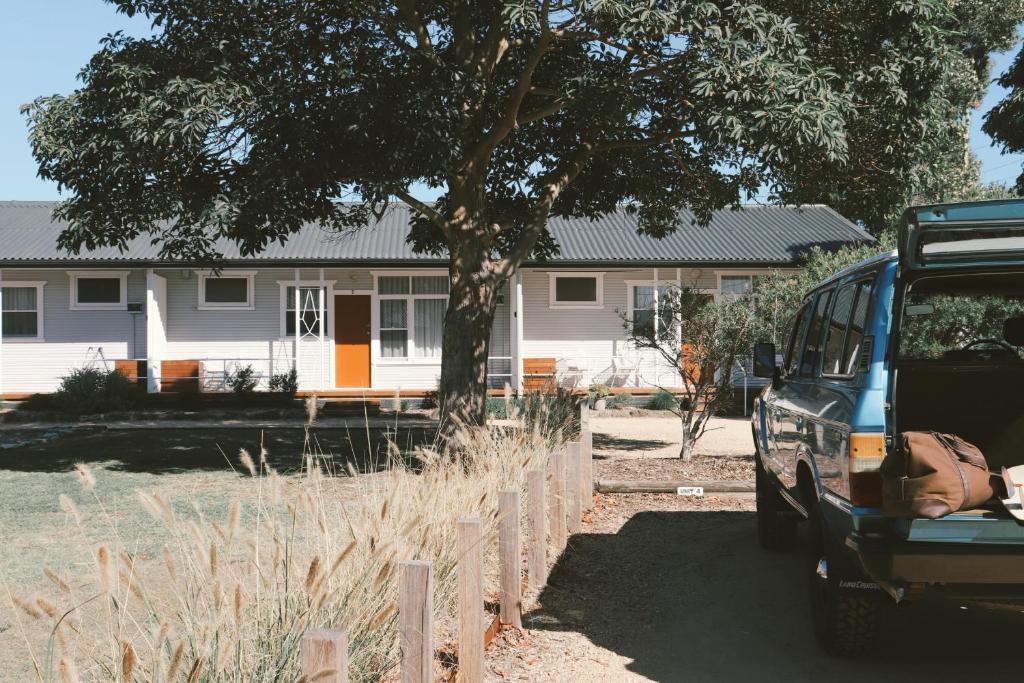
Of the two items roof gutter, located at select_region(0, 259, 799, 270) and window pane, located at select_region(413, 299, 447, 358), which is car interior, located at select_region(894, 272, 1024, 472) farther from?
window pane, located at select_region(413, 299, 447, 358)

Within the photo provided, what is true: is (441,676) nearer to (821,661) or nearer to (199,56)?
(821,661)

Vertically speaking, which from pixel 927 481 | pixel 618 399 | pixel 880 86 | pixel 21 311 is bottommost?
pixel 618 399

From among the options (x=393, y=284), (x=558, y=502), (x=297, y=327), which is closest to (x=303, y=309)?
(x=297, y=327)

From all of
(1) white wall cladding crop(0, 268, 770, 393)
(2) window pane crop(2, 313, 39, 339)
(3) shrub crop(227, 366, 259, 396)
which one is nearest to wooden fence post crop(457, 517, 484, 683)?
(3) shrub crop(227, 366, 259, 396)

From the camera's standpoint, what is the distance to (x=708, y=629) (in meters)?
5.92

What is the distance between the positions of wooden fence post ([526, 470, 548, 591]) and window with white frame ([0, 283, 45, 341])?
69.5ft

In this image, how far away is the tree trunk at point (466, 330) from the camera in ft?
39.2

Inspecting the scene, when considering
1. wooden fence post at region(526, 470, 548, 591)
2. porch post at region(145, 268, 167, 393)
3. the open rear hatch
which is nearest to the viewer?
the open rear hatch

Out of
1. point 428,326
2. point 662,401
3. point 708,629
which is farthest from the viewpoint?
point 428,326

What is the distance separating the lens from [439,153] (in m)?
11.3

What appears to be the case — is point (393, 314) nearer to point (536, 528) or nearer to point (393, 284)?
point (393, 284)

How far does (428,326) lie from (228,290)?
513 cm

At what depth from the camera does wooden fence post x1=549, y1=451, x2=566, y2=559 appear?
275 inches

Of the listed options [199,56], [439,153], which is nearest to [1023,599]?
[439,153]
